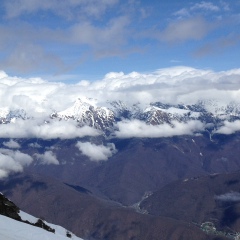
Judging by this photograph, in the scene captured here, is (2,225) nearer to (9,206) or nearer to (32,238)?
(32,238)

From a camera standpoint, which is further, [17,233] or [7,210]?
[7,210]

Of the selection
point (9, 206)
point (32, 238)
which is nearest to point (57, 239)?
point (32, 238)

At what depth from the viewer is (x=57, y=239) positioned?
5494 cm

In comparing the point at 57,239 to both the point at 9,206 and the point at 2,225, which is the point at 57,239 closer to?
the point at 2,225

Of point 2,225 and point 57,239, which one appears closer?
point 2,225

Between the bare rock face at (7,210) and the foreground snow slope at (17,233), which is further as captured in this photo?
the bare rock face at (7,210)

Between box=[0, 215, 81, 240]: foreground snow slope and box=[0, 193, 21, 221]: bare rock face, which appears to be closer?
box=[0, 215, 81, 240]: foreground snow slope

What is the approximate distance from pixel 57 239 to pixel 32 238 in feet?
23.5

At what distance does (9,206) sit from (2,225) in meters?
32.1

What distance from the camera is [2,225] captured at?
1944 inches

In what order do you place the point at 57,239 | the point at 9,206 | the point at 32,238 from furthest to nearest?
the point at 9,206, the point at 57,239, the point at 32,238

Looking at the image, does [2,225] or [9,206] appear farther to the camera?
[9,206]

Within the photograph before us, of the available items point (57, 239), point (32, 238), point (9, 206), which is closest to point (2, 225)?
point (32, 238)

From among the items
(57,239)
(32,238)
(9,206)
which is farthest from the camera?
(9,206)
